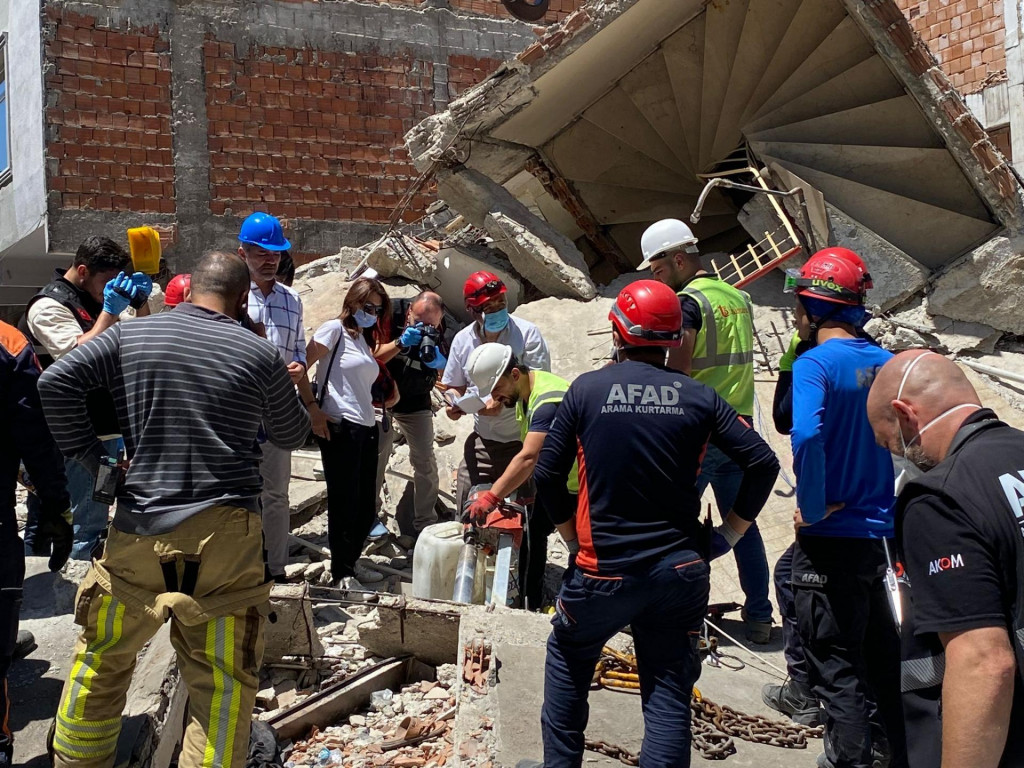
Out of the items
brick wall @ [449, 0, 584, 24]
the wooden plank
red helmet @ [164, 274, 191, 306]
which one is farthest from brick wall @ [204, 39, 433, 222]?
the wooden plank

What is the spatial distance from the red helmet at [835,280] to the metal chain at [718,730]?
1.65m

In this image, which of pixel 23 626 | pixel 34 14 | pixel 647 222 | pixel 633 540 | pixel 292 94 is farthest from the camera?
pixel 292 94

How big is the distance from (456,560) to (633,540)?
227cm

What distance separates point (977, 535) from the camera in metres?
1.94

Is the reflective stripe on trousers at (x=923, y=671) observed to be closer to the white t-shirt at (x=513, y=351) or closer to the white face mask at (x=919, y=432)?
the white face mask at (x=919, y=432)

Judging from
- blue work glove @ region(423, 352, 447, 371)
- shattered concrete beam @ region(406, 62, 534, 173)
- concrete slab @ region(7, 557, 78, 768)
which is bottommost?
concrete slab @ region(7, 557, 78, 768)

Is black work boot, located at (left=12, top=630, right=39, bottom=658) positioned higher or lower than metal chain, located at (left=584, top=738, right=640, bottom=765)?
higher

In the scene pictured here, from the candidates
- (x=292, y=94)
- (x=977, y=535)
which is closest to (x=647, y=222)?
(x=292, y=94)

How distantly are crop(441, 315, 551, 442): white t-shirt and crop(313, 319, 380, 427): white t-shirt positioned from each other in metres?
0.51

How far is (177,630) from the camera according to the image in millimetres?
3121

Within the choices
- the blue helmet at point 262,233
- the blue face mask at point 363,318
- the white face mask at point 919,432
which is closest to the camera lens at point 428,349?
the blue face mask at point 363,318

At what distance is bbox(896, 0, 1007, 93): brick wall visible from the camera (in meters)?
10.7

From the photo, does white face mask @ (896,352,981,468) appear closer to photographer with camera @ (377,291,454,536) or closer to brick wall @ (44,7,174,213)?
photographer with camera @ (377,291,454,536)

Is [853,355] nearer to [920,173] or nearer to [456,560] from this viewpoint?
[456,560]
